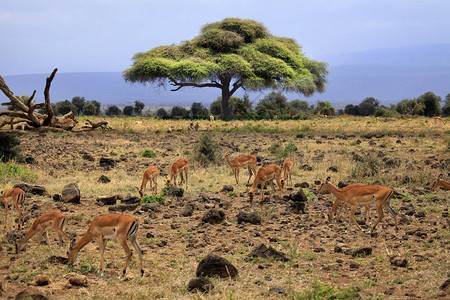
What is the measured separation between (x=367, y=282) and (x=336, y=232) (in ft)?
8.30

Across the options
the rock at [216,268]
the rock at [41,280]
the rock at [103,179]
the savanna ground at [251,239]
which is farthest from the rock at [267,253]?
the rock at [103,179]

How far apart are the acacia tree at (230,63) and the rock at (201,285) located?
3574cm

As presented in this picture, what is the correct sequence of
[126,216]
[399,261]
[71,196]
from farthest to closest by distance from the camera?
[71,196], [399,261], [126,216]

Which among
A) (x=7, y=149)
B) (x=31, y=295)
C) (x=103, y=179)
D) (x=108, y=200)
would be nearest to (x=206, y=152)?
(x=103, y=179)

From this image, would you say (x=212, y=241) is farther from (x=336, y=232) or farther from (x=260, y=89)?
(x=260, y=89)

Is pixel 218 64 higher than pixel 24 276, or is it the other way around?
pixel 218 64

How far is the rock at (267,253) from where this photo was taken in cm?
753

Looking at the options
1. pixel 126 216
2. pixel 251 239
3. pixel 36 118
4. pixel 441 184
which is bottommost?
pixel 251 239

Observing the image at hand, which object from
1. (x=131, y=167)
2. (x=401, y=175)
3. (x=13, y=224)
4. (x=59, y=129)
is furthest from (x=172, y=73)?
(x=13, y=224)

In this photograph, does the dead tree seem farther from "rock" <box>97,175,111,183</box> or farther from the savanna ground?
"rock" <box>97,175,111,183</box>

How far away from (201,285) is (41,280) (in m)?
2.15

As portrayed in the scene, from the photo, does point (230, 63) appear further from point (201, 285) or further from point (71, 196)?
point (201, 285)

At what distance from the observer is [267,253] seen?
7.62 metres

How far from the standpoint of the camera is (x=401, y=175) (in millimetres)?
14156
